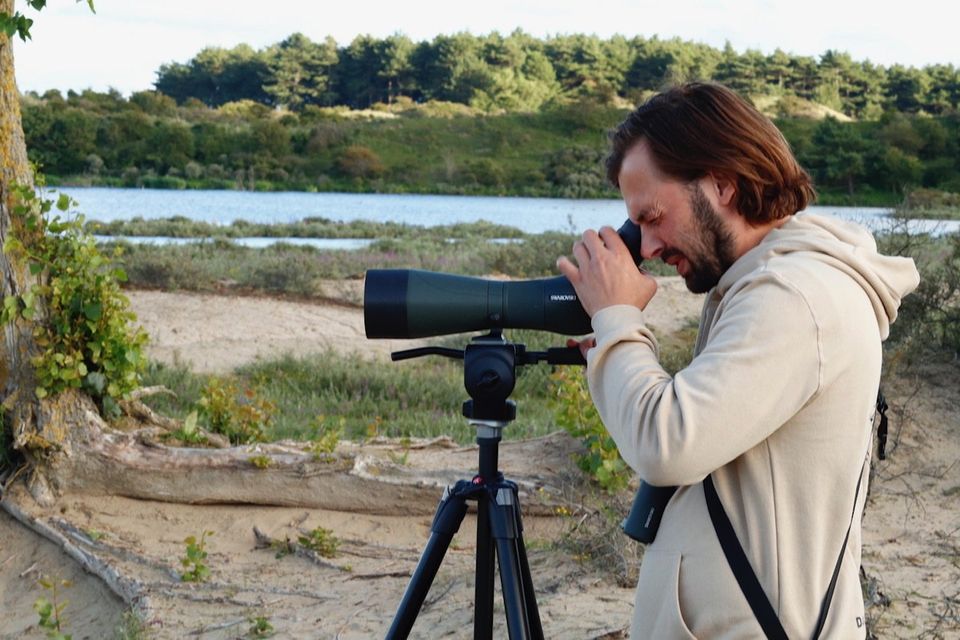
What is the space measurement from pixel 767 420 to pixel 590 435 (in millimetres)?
2959

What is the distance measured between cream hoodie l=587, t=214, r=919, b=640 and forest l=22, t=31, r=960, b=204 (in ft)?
91.2

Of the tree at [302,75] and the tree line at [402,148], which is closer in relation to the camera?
the tree line at [402,148]

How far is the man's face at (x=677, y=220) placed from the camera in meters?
1.46

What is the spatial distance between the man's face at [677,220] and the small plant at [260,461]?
9.64ft

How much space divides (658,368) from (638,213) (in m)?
0.24

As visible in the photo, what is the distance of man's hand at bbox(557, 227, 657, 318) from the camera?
4.86 ft

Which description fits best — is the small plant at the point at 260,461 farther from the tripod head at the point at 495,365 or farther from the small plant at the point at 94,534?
the tripod head at the point at 495,365

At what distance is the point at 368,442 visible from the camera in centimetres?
485

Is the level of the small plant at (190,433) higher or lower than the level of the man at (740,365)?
lower

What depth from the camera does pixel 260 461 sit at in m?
4.20

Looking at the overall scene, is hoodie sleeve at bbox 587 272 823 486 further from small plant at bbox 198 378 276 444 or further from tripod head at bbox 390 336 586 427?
small plant at bbox 198 378 276 444

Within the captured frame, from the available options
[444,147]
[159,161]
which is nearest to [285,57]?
[444,147]

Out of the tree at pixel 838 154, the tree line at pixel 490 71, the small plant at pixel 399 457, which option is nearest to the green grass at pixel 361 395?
the small plant at pixel 399 457

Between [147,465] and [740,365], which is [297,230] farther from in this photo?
[740,365]
